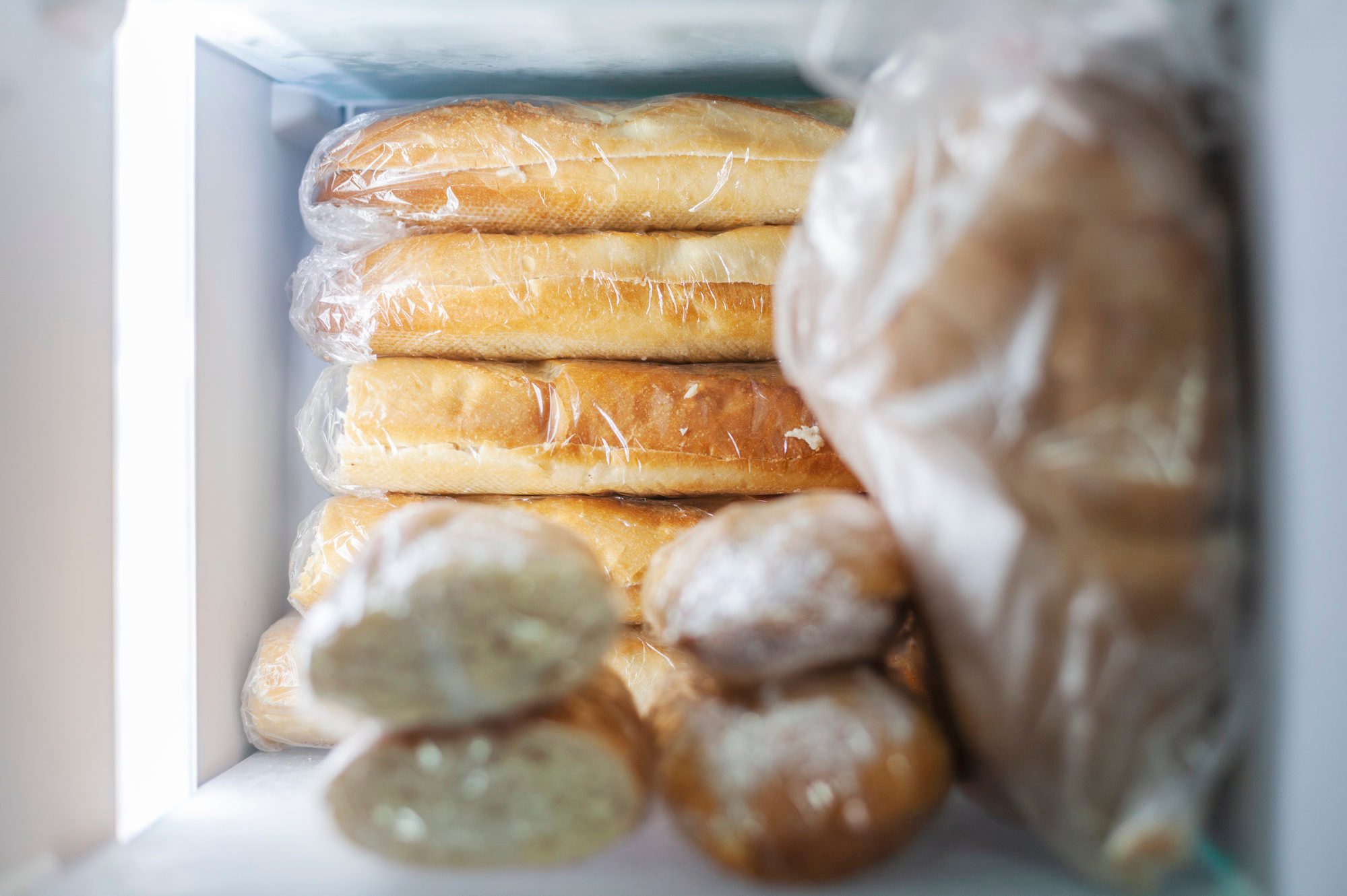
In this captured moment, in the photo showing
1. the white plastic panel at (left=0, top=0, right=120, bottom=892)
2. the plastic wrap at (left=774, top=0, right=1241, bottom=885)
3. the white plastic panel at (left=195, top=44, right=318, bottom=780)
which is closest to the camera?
the plastic wrap at (left=774, top=0, right=1241, bottom=885)

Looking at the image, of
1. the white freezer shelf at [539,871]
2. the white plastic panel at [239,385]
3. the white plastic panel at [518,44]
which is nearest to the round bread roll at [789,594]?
the white freezer shelf at [539,871]

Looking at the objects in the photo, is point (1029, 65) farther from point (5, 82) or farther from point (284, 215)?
point (284, 215)

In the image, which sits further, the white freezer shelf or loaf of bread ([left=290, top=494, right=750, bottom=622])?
loaf of bread ([left=290, top=494, right=750, bottom=622])

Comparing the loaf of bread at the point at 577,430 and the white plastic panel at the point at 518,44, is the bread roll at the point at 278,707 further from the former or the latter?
the white plastic panel at the point at 518,44

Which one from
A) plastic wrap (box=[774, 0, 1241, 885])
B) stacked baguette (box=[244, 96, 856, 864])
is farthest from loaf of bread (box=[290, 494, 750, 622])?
plastic wrap (box=[774, 0, 1241, 885])

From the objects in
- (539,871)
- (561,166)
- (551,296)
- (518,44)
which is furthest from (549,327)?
(539,871)

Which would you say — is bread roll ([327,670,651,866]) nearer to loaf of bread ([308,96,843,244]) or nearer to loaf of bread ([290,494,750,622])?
loaf of bread ([290,494,750,622])

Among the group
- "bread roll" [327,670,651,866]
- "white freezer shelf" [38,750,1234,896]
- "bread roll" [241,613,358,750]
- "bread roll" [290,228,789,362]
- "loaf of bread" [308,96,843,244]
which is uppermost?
"loaf of bread" [308,96,843,244]

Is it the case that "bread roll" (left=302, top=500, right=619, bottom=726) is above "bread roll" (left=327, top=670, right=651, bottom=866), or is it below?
above
